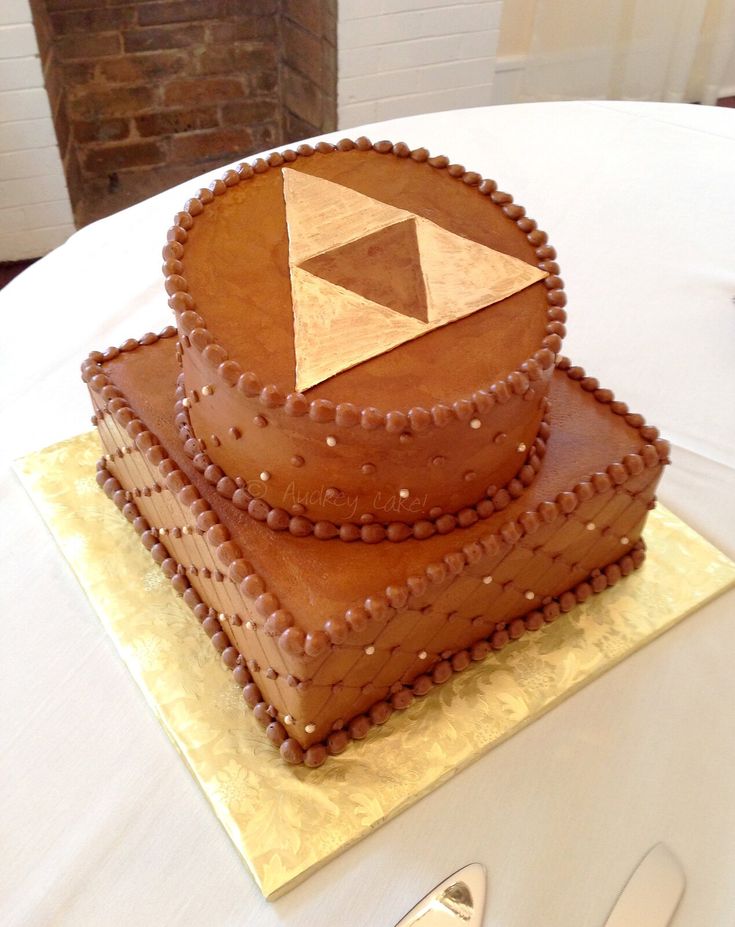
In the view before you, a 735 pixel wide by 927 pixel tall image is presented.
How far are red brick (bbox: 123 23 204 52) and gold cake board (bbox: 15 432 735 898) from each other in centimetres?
233

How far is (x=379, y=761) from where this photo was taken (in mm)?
1016

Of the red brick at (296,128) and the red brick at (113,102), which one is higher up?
the red brick at (113,102)

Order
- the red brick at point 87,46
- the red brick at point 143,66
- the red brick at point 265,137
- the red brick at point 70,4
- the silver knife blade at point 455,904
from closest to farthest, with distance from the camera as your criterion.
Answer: the silver knife blade at point 455,904
the red brick at point 70,4
the red brick at point 87,46
the red brick at point 143,66
the red brick at point 265,137

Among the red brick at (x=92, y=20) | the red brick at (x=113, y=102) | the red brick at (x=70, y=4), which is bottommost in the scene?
the red brick at (x=113, y=102)

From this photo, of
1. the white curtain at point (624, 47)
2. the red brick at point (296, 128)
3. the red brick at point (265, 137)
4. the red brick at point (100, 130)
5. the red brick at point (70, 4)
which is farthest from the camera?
the white curtain at point (624, 47)

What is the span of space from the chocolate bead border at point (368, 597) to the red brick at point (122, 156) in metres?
2.42

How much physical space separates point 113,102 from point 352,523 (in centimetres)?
278

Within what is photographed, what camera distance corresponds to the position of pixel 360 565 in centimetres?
97

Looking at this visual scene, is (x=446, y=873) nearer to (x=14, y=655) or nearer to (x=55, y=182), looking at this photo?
(x=14, y=655)

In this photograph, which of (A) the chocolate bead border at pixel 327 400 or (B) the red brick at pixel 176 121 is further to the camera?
(B) the red brick at pixel 176 121

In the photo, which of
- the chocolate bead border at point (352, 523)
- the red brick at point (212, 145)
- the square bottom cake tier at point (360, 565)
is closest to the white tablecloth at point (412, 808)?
the square bottom cake tier at point (360, 565)

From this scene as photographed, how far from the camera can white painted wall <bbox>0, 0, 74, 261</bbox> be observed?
8.17ft

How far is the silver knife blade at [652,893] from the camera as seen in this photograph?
859 mm

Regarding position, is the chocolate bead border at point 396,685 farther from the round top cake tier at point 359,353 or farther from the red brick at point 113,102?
the red brick at point 113,102
